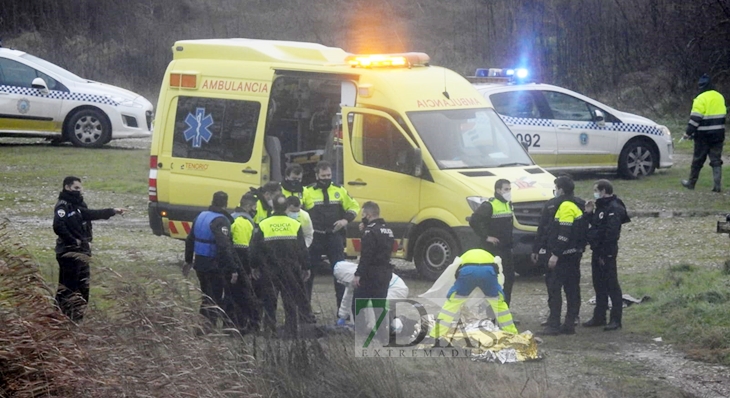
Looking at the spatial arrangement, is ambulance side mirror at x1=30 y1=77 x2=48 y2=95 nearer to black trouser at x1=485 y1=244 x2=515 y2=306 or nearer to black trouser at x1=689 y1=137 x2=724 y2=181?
black trouser at x1=689 y1=137 x2=724 y2=181

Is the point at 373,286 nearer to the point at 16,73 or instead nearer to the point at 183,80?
the point at 183,80

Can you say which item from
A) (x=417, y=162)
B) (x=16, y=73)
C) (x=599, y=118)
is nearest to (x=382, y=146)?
(x=417, y=162)

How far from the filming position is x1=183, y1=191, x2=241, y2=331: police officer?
373 inches

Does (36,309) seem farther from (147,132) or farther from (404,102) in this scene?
(147,132)

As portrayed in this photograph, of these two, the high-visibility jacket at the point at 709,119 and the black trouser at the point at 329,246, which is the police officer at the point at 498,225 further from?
the high-visibility jacket at the point at 709,119

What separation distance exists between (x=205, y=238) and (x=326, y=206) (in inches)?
68.1

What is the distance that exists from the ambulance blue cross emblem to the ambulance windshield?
99.3 inches

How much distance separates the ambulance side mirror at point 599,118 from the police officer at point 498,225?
26.2 ft

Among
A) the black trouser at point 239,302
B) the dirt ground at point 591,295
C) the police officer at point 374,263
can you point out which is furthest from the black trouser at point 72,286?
the police officer at point 374,263

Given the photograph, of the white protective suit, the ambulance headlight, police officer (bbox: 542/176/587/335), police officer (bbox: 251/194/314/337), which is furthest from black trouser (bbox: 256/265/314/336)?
the ambulance headlight

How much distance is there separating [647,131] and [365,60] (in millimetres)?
7407

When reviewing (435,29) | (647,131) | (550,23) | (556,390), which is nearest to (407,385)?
(556,390)

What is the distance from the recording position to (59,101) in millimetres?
20250

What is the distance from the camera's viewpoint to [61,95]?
20234mm
